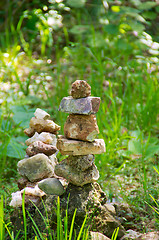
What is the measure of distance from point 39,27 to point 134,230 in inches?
174

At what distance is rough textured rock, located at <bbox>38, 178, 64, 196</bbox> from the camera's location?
1.96 metres

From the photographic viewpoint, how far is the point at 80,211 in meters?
1.90

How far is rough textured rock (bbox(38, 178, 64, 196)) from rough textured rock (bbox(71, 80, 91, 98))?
62cm

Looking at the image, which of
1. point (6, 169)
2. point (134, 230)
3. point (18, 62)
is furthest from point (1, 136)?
point (18, 62)

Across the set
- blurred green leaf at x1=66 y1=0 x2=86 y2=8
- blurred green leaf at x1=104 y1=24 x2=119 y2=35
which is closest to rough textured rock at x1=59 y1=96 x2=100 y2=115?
blurred green leaf at x1=66 y1=0 x2=86 y2=8

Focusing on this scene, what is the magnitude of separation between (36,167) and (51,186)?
0.69 feet

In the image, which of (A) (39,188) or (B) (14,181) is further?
(B) (14,181)

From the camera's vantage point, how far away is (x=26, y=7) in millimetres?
6352

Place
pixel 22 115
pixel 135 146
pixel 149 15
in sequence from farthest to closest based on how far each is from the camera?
pixel 149 15 → pixel 22 115 → pixel 135 146

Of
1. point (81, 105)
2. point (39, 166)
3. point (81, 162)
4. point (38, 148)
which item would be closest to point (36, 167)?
point (39, 166)

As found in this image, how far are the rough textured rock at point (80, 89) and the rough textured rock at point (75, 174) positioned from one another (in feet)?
1.61

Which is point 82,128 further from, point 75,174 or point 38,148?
point 38,148

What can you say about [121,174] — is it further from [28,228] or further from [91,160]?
[28,228]

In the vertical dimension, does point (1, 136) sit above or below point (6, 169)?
above
